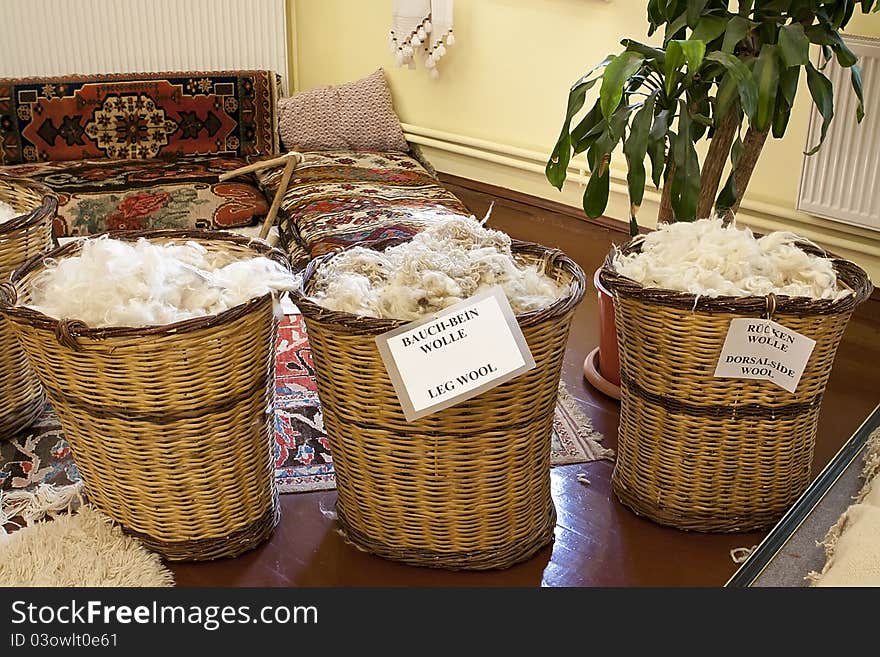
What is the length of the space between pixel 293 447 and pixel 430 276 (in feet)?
2.37


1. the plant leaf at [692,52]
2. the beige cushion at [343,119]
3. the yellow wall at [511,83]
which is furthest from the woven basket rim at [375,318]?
the beige cushion at [343,119]

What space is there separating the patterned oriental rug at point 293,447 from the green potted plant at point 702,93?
0.32 meters

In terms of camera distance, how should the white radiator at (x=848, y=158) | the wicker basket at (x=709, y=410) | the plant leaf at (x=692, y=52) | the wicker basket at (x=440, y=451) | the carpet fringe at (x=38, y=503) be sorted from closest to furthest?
the wicker basket at (x=440, y=451)
the wicker basket at (x=709, y=410)
the carpet fringe at (x=38, y=503)
the plant leaf at (x=692, y=52)
the white radiator at (x=848, y=158)

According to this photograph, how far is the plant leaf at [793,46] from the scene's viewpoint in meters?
1.98

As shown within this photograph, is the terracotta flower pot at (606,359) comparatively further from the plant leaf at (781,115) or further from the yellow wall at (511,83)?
the yellow wall at (511,83)

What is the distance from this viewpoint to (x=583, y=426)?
220 centimetres

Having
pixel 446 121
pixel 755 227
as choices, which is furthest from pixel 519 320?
pixel 446 121

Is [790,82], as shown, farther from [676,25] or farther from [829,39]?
[676,25]

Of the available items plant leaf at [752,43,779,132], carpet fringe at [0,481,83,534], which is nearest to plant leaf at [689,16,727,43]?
plant leaf at [752,43,779,132]

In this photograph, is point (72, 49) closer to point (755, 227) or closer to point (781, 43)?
point (755, 227)

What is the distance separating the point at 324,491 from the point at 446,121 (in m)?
2.47

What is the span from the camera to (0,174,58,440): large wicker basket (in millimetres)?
1935

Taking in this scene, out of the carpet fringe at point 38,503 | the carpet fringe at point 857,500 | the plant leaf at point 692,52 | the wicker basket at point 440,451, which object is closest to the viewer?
the carpet fringe at point 857,500

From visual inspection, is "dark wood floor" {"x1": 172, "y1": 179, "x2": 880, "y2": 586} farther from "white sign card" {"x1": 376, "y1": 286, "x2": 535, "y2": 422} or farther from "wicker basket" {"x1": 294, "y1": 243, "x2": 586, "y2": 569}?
"white sign card" {"x1": 376, "y1": 286, "x2": 535, "y2": 422}
